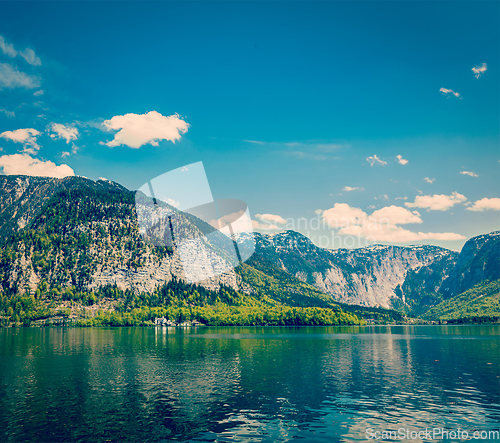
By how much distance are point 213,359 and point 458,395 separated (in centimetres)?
5193

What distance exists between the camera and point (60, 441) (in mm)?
31750

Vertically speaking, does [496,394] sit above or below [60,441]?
below

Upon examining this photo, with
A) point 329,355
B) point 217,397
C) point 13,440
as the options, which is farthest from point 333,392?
point 329,355

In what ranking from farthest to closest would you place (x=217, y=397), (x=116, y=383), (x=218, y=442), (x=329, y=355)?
(x=329, y=355) → (x=116, y=383) → (x=217, y=397) → (x=218, y=442)

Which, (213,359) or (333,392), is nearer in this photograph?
(333,392)

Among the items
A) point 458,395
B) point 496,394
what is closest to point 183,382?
point 458,395

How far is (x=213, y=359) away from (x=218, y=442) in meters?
56.5

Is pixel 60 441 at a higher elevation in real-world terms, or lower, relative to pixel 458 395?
higher

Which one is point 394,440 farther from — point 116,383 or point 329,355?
point 329,355

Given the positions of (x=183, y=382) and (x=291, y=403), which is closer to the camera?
(x=291, y=403)

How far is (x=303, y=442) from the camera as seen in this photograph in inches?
1252

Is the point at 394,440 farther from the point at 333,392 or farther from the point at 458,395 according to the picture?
the point at 458,395

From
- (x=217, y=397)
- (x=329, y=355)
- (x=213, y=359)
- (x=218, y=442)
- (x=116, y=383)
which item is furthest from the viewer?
(x=329, y=355)

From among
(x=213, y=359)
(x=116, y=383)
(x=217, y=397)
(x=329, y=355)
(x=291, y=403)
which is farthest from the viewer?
(x=329, y=355)
